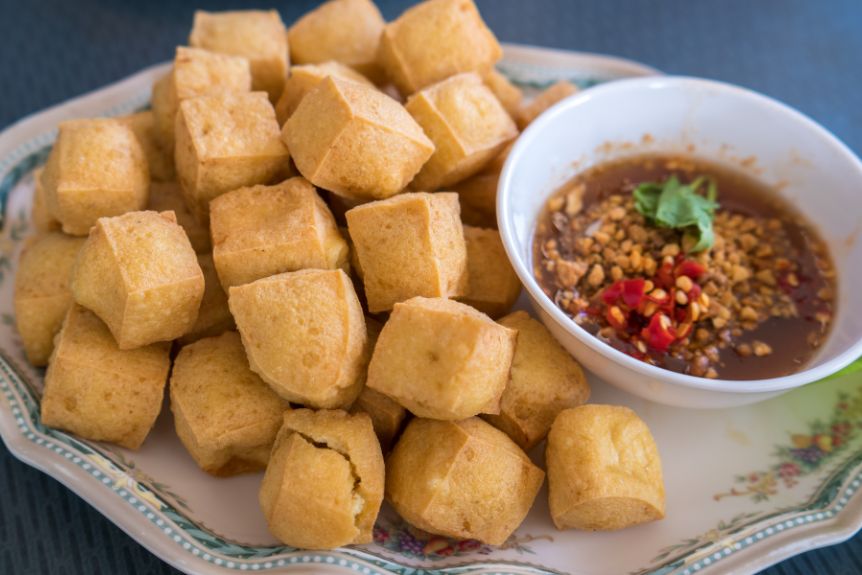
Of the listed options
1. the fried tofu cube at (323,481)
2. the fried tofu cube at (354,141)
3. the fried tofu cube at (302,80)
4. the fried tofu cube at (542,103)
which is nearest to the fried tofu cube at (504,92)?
the fried tofu cube at (542,103)

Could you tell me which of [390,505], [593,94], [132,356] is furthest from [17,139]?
[593,94]

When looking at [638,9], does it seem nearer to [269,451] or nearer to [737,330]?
[737,330]

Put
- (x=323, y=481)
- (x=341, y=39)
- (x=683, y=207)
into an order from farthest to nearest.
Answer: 1. (x=341, y=39)
2. (x=683, y=207)
3. (x=323, y=481)

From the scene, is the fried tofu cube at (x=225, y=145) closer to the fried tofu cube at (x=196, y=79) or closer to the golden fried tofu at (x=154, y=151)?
the fried tofu cube at (x=196, y=79)

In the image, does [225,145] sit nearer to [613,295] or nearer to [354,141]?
[354,141]

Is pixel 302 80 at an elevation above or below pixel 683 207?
above

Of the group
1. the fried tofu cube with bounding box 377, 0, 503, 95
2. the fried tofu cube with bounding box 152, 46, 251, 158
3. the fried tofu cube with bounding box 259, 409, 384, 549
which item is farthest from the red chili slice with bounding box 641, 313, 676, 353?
the fried tofu cube with bounding box 152, 46, 251, 158

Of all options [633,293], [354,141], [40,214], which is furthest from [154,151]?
[633,293]

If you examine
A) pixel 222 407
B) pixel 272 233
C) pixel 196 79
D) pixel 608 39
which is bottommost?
pixel 222 407
